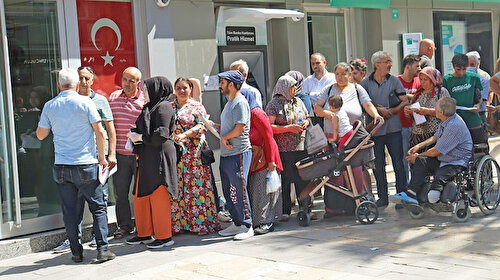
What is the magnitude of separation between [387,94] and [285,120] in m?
1.52

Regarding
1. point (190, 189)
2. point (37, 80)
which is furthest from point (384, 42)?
point (37, 80)

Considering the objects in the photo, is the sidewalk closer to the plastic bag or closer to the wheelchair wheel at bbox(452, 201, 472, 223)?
the wheelchair wheel at bbox(452, 201, 472, 223)

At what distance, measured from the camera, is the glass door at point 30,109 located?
293 inches

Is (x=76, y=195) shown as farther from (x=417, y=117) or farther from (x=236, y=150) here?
(x=417, y=117)

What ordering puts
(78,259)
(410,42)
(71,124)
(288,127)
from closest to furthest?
(71,124) → (78,259) → (288,127) → (410,42)

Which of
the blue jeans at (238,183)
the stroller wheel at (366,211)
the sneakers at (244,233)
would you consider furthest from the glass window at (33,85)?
the stroller wheel at (366,211)

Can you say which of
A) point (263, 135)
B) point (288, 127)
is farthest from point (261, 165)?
point (288, 127)

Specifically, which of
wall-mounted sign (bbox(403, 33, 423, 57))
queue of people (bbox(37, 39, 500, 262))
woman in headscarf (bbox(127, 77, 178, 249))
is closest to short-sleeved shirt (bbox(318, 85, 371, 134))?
queue of people (bbox(37, 39, 500, 262))

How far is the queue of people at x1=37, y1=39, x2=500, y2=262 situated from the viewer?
6.61 m

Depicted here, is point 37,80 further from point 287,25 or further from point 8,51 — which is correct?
point 287,25

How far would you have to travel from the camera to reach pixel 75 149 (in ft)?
21.2

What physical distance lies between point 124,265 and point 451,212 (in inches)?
143

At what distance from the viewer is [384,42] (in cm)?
1178

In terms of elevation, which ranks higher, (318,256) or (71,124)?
(71,124)
